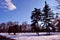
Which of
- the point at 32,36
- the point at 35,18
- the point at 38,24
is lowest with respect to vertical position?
the point at 32,36

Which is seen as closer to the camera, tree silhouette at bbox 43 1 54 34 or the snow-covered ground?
the snow-covered ground

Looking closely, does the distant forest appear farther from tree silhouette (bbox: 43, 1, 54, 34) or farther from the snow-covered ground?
the snow-covered ground

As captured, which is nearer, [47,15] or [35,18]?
[35,18]

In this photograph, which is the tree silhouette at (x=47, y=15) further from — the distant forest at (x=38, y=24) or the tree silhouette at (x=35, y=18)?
the tree silhouette at (x=35, y=18)

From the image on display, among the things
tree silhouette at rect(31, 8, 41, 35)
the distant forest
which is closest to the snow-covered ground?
the distant forest

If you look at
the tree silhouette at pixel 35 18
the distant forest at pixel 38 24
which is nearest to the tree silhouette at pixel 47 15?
the distant forest at pixel 38 24

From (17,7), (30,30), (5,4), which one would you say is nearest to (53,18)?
(30,30)

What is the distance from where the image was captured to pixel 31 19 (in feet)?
15.4

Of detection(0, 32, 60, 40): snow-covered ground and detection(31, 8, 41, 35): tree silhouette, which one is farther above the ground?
detection(31, 8, 41, 35): tree silhouette

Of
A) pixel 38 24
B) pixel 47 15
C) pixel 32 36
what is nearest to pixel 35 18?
pixel 38 24

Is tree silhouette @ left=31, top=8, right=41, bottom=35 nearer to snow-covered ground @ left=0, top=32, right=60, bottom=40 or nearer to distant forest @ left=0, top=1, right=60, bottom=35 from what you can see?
distant forest @ left=0, top=1, right=60, bottom=35

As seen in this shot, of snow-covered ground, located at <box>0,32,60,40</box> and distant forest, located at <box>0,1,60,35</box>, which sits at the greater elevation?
distant forest, located at <box>0,1,60,35</box>

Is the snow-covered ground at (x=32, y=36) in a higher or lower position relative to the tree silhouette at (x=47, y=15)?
lower

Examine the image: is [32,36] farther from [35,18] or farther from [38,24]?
[35,18]
